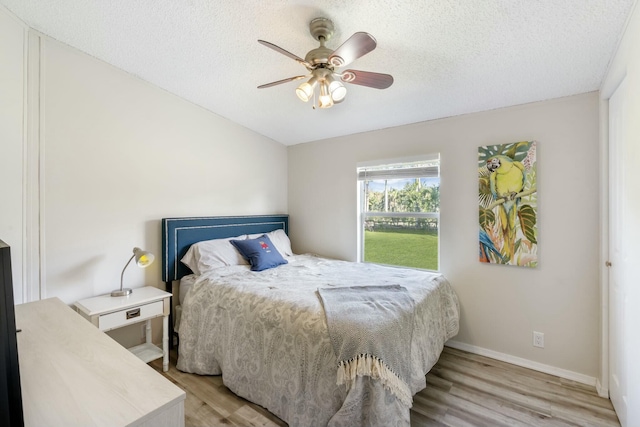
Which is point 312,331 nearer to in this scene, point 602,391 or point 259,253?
point 259,253

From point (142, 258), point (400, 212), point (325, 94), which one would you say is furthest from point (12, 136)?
point (400, 212)

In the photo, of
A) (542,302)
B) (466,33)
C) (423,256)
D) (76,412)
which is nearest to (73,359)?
(76,412)

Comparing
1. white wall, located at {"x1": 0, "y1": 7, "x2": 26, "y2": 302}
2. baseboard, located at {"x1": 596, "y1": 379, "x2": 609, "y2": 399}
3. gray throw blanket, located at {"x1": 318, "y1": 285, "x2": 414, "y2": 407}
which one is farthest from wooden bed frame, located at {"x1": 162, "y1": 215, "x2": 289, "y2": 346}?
baseboard, located at {"x1": 596, "y1": 379, "x2": 609, "y2": 399}

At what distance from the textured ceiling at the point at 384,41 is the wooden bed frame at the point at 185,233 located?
1.27 meters

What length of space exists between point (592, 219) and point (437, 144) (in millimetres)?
1324

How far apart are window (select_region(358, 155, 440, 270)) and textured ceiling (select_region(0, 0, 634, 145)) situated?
0.68 m

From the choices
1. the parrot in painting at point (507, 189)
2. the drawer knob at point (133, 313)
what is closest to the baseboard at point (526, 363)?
the parrot in painting at point (507, 189)

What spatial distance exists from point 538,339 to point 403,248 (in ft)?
4.44

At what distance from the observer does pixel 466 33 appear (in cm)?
169

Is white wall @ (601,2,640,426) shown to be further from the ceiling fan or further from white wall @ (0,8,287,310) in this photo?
white wall @ (0,8,287,310)

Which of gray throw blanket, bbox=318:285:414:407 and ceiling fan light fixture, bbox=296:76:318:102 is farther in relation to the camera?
ceiling fan light fixture, bbox=296:76:318:102

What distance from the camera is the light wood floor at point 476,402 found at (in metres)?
1.78

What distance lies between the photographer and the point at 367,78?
1723 millimetres

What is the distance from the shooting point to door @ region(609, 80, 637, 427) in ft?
5.33
